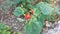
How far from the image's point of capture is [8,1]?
2.78 metres

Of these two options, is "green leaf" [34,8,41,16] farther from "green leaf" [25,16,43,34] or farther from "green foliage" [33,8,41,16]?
"green leaf" [25,16,43,34]

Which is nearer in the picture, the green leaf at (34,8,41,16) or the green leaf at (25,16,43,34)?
the green leaf at (25,16,43,34)

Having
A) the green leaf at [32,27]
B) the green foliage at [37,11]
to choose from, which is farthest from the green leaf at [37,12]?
the green leaf at [32,27]

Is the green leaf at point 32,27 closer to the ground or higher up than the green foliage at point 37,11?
closer to the ground

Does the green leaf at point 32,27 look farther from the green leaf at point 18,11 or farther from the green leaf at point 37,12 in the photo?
the green leaf at point 18,11

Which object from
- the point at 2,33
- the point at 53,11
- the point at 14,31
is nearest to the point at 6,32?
the point at 2,33

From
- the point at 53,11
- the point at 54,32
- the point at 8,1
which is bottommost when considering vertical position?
the point at 54,32

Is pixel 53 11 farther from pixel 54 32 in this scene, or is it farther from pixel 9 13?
pixel 9 13

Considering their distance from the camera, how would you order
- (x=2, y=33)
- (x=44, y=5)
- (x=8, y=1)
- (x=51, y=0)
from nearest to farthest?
1. (x=2, y=33)
2. (x=44, y=5)
3. (x=8, y=1)
4. (x=51, y=0)

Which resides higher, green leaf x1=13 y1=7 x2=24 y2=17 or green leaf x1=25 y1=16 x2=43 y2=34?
green leaf x1=13 y1=7 x2=24 y2=17

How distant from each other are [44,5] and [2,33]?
0.70 metres

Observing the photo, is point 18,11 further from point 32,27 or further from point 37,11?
point 32,27

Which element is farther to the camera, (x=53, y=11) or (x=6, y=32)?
(x=53, y=11)

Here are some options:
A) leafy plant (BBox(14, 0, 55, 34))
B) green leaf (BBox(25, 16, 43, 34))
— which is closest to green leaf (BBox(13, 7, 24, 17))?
leafy plant (BBox(14, 0, 55, 34))
